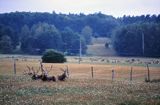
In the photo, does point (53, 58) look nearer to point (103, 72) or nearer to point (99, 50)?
point (103, 72)

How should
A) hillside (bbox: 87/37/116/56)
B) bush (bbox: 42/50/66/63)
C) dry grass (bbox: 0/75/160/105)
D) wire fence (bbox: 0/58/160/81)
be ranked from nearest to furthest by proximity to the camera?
1. dry grass (bbox: 0/75/160/105)
2. wire fence (bbox: 0/58/160/81)
3. bush (bbox: 42/50/66/63)
4. hillside (bbox: 87/37/116/56)

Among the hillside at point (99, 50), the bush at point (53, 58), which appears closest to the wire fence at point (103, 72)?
the bush at point (53, 58)

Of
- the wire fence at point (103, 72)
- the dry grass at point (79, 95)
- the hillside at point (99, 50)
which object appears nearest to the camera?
the dry grass at point (79, 95)

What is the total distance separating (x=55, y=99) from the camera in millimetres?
21984

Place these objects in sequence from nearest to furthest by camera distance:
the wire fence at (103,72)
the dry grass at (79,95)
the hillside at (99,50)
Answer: the dry grass at (79,95)
the wire fence at (103,72)
the hillside at (99,50)

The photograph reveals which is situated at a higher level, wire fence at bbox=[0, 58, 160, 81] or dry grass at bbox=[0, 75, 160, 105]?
dry grass at bbox=[0, 75, 160, 105]

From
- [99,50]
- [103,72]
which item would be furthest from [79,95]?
[99,50]

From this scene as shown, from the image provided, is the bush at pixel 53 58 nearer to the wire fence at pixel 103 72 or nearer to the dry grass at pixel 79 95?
the wire fence at pixel 103 72

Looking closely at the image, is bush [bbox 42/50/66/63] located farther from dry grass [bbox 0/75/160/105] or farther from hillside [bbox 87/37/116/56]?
hillside [bbox 87/37/116/56]

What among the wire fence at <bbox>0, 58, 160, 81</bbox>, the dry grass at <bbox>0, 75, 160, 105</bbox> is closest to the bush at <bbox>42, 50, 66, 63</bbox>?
the wire fence at <bbox>0, 58, 160, 81</bbox>

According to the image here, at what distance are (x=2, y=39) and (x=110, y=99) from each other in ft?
374

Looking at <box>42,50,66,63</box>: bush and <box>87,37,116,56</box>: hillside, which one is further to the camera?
<box>87,37,116,56</box>: hillside

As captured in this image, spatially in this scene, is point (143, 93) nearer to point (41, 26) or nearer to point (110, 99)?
point (110, 99)

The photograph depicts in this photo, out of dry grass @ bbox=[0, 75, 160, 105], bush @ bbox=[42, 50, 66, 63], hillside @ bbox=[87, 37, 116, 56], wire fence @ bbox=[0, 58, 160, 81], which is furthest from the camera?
hillside @ bbox=[87, 37, 116, 56]
